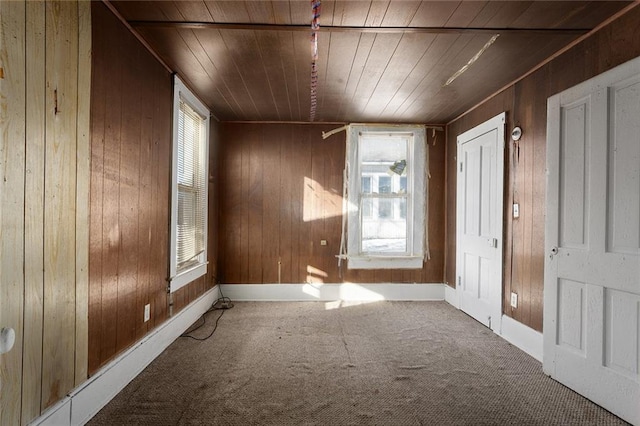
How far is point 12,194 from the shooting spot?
1.38m

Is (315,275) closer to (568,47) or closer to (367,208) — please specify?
(367,208)

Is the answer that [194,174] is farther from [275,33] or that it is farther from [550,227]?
[550,227]

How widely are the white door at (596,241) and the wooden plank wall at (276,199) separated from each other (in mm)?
2556

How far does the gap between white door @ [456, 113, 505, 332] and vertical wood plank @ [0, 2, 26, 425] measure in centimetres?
348

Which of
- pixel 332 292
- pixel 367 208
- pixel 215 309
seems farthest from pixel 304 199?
pixel 215 309

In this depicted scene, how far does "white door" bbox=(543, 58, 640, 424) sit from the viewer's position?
189 cm

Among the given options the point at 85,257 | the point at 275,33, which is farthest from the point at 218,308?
the point at 275,33

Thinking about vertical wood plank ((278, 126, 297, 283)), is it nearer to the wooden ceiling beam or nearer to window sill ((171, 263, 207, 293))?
window sill ((171, 263, 207, 293))

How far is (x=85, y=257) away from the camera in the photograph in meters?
1.83

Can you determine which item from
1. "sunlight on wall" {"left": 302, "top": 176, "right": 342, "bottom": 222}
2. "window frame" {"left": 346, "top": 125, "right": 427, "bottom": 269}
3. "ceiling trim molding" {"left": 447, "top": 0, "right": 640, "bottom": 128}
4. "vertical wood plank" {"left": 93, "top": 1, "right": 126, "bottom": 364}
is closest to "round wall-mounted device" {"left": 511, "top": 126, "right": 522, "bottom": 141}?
"ceiling trim molding" {"left": 447, "top": 0, "right": 640, "bottom": 128}

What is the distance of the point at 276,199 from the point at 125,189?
2.31m

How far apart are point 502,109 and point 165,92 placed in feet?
10.1

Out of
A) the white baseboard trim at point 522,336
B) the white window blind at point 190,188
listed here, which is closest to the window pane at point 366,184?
the white window blind at point 190,188

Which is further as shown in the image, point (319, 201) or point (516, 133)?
point (319, 201)
